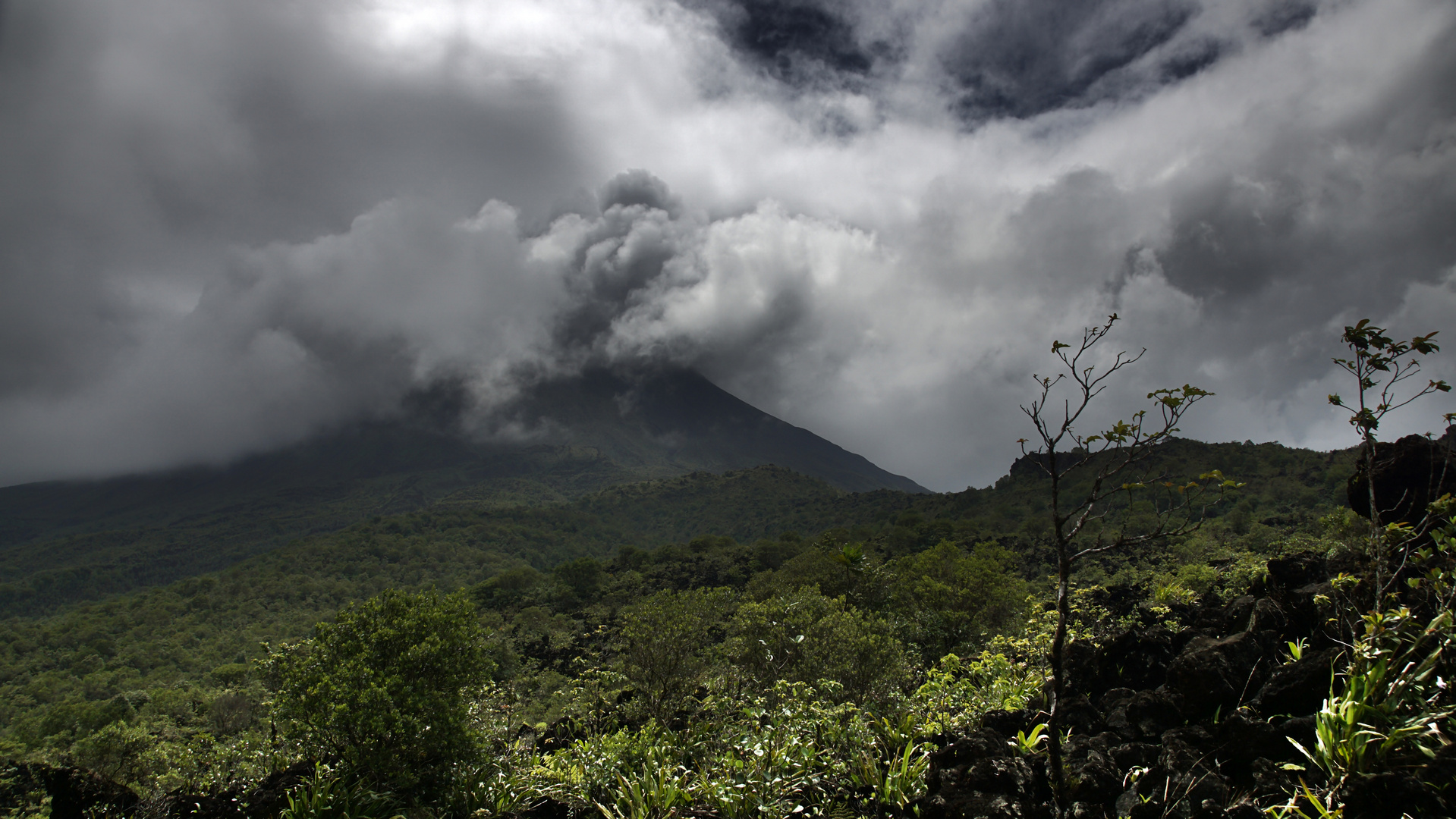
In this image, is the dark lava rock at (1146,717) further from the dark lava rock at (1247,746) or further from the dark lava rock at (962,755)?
the dark lava rock at (962,755)

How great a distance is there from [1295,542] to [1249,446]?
71053mm

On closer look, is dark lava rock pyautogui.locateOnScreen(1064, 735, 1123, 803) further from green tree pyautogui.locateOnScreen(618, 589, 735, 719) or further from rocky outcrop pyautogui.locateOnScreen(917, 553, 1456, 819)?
green tree pyautogui.locateOnScreen(618, 589, 735, 719)

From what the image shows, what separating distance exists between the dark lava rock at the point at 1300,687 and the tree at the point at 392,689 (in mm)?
11049

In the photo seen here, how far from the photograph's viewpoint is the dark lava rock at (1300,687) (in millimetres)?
6730

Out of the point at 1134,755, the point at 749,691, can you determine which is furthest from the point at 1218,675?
the point at 749,691

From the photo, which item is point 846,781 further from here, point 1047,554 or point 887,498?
point 887,498

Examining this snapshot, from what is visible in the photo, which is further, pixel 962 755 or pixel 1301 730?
pixel 962 755

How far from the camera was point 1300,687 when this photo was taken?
678 centimetres

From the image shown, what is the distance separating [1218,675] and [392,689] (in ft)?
38.7

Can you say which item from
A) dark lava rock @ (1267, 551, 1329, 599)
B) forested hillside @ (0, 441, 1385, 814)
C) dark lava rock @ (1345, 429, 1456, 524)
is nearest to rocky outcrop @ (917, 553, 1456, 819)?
dark lava rock @ (1267, 551, 1329, 599)

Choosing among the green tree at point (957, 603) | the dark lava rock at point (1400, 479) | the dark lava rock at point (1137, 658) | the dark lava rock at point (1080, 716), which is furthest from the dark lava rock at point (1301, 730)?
the green tree at point (957, 603)

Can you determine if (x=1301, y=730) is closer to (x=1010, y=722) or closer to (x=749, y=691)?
(x=1010, y=722)

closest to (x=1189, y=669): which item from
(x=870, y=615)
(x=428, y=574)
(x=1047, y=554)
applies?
(x=870, y=615)

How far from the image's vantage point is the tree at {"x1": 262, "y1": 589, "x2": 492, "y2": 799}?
974cm
